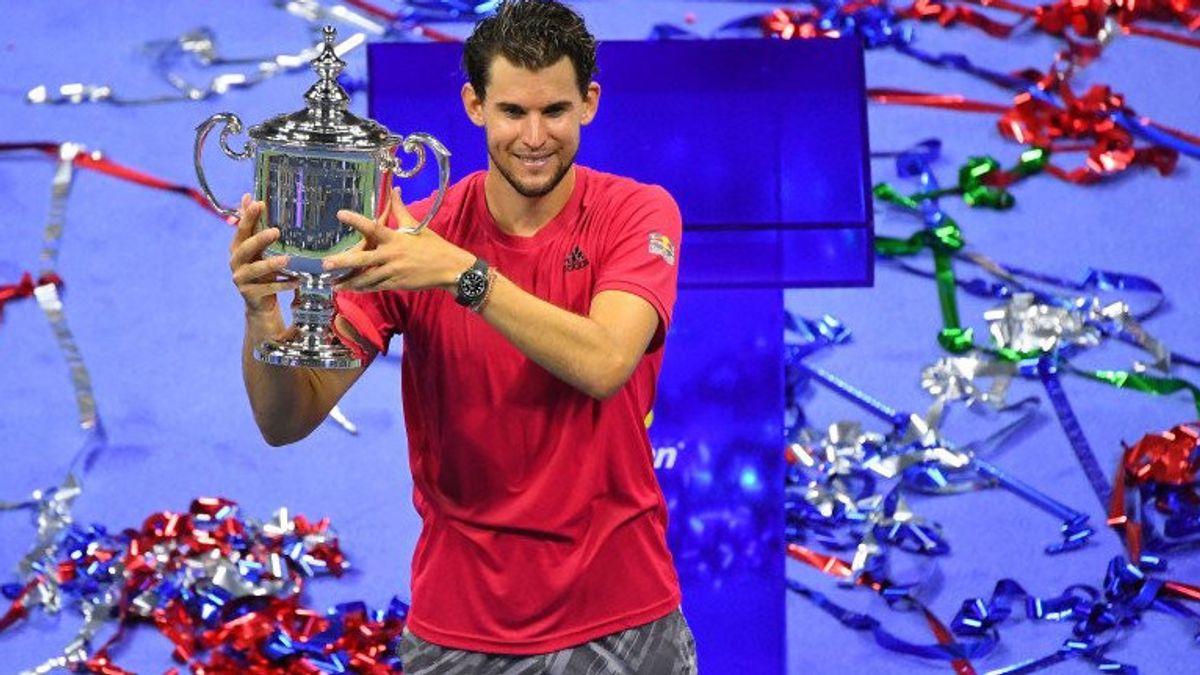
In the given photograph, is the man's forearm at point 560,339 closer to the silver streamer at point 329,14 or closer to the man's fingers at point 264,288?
the man's fingers at point 264,288

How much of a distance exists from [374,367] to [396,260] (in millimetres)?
3329

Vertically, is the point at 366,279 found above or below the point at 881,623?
above

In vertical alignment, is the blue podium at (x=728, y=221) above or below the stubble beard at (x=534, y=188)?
below

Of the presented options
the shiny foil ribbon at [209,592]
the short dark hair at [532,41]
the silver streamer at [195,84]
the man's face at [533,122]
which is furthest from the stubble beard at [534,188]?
the silver streamer at [195,84]

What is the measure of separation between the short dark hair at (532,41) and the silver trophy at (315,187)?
17 centimetres

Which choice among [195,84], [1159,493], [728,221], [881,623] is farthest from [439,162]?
[195,84]

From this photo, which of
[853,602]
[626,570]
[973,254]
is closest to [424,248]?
[626,570]

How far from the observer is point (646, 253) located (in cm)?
308

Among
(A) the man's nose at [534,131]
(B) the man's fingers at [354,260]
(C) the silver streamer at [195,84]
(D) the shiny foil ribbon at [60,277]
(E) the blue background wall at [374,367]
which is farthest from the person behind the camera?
(C) the silver streamer at [195,84]

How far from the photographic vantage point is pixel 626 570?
10.2 feet

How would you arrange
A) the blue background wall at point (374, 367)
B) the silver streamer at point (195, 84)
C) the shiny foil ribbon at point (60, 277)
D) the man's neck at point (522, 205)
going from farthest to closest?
the silver streamer at point (195, 84), the shiny foil ribbon at point (60, 277), the blue background wall at point (374, 367), the man's neck at point (522, 205)

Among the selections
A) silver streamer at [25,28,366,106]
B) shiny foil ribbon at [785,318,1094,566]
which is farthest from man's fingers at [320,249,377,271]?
silver streamer at [25,28,366,106]

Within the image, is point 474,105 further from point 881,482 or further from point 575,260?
point 881,482

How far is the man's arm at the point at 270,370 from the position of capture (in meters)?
2.85
